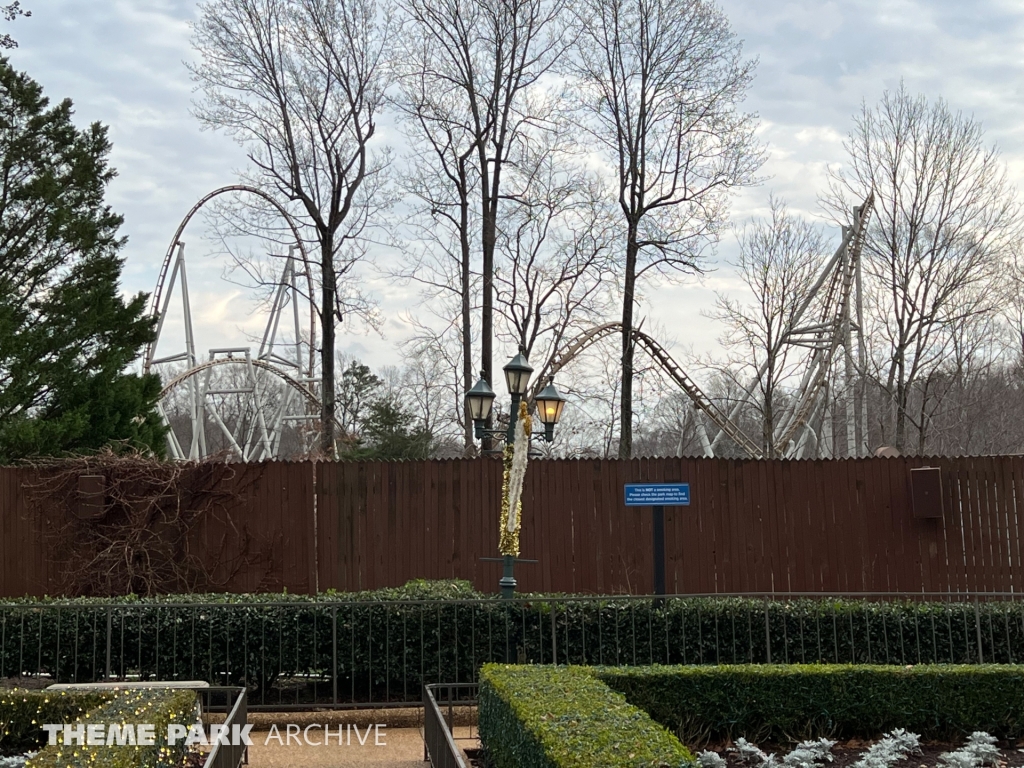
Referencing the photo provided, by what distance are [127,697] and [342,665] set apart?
324cm

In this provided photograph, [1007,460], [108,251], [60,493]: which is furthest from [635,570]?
[108,251]

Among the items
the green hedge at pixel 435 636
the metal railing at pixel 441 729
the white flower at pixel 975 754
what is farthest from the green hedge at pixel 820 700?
the green hedge at pixel 435 636

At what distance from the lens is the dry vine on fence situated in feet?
45.5

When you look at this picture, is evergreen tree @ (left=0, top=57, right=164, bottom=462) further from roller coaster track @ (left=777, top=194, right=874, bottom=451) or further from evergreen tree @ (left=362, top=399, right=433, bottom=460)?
roller coaster track @ (left=777, top=194, right=874, bottom=451)

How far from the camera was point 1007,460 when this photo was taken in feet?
47.9

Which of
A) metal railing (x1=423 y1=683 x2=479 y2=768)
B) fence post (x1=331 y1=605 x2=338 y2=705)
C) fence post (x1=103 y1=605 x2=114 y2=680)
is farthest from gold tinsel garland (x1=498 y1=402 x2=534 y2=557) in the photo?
fence post (x1=103 y1=605 x2=114 y2=680)

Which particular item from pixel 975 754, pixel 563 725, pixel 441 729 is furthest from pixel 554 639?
pixel 563 725

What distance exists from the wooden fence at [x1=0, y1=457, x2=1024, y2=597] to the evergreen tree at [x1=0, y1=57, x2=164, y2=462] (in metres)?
5.56

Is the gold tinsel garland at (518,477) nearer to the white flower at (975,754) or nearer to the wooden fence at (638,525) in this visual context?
the wooden fence at (638,525)

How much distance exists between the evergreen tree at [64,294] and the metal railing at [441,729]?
11.2 meters

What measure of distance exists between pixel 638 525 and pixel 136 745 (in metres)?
10.0

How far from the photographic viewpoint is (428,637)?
9.69 metres

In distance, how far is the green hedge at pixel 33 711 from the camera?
708 centimetres

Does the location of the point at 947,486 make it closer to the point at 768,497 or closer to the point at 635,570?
the point at 768,497
